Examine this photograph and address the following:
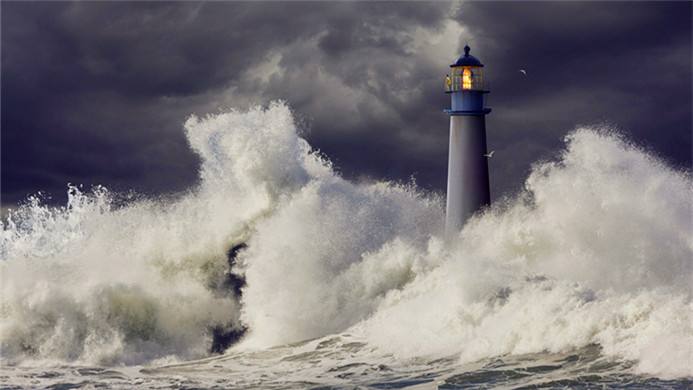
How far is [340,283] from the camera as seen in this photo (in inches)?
912

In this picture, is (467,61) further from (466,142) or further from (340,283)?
(340,283)

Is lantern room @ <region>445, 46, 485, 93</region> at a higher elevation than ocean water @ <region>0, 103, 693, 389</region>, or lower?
higher

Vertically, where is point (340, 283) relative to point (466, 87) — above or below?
below

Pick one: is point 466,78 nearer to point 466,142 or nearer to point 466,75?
point 466,75

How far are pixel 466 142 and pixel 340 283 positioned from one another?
13.2ft

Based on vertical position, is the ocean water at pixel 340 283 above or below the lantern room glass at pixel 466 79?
below

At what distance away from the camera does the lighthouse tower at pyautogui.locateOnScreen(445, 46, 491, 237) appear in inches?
934

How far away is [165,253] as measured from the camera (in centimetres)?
2584

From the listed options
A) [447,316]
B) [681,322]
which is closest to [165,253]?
[447,316]

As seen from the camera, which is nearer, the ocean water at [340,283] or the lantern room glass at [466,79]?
the ocean water at [340,283]

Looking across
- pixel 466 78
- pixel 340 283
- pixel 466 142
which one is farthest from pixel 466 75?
pixel 340 283

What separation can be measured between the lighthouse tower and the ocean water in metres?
0.45

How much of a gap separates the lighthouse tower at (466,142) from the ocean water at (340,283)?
1.47 feet

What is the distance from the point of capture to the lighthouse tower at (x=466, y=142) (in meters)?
23.7
